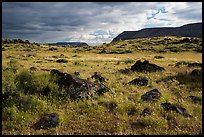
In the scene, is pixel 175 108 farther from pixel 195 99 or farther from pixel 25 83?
pixel 25 83

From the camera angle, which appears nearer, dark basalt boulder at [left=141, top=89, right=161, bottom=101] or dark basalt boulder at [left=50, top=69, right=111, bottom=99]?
dark basalt boulder at [left=50, top=69, right=111, bottom=99]

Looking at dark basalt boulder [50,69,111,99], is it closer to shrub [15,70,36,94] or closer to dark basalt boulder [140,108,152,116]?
shrub [15,70,36,94]

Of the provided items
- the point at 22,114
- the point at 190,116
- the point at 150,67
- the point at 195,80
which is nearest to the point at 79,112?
the point at 22,114

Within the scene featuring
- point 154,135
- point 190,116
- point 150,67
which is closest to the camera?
point 154,135

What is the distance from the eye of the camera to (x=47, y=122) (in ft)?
41.8

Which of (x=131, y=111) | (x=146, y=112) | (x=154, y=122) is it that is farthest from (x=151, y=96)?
(x=154, y=122)

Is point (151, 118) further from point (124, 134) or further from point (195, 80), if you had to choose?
point (195, 80)

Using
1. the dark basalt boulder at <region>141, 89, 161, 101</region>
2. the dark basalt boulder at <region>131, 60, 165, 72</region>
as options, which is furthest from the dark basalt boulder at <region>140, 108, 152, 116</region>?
the dark basalt boulder at <region>131, 60, 165, 72</region>

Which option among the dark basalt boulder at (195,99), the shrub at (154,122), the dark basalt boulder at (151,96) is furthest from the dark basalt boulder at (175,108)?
the dark basalt boulder at (195,99)

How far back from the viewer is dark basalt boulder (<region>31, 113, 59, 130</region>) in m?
12.6

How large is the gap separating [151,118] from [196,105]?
3389 mm

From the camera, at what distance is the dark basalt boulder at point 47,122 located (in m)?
12.6

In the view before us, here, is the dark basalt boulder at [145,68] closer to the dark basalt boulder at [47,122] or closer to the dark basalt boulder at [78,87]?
the dark basalt boulder at [78,87]

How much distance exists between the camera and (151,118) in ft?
42.7
